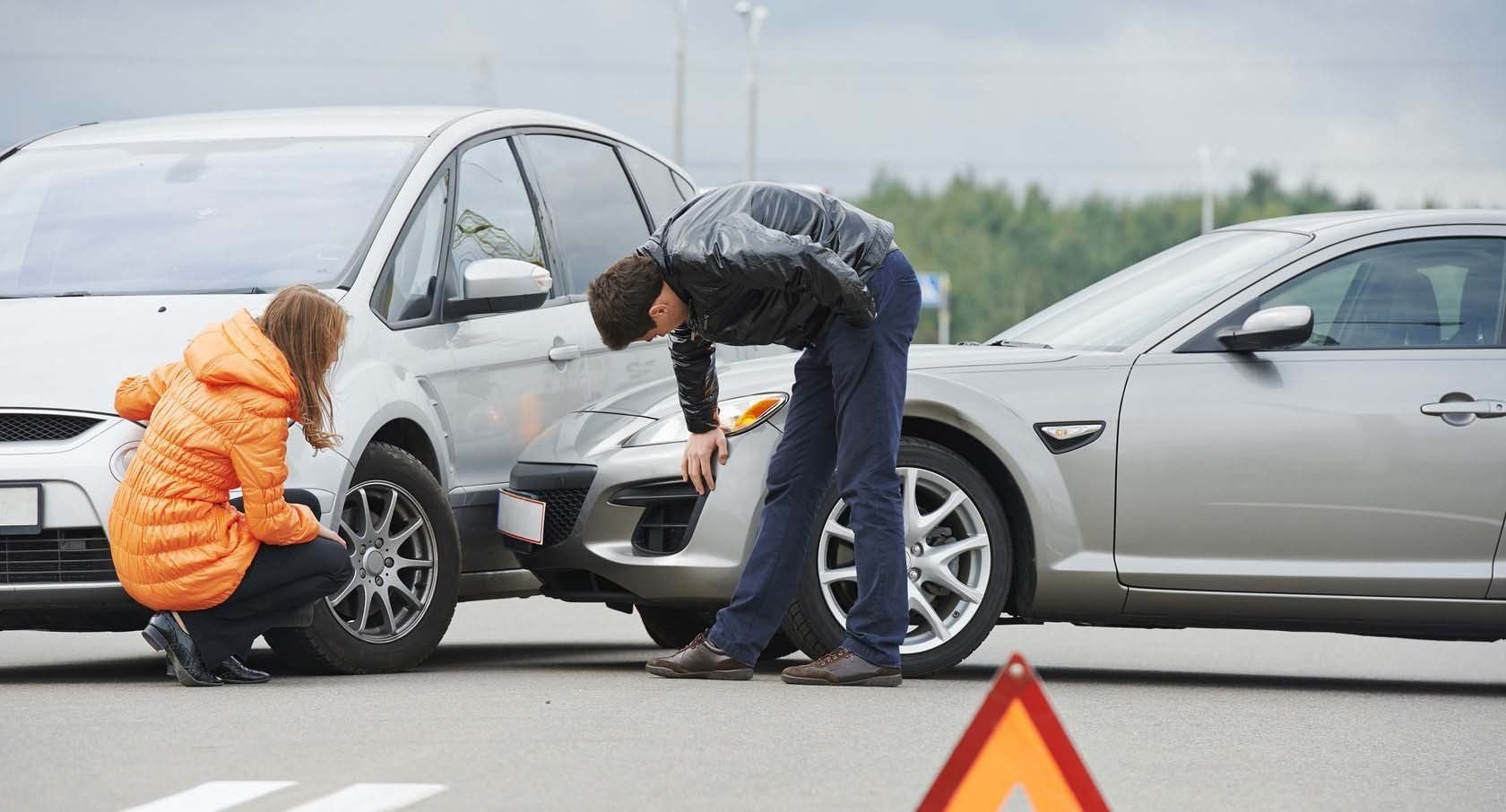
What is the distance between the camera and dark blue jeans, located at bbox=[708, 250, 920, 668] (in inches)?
250

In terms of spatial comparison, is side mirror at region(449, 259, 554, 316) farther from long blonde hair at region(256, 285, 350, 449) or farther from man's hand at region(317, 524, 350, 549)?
man's hand at region(317, 524, 350, 549)

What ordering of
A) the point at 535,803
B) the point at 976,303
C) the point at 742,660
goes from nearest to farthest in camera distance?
the point at 535,803, the point at 742,660, the point at 976,303

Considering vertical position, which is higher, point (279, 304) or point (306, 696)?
point (279, 304)

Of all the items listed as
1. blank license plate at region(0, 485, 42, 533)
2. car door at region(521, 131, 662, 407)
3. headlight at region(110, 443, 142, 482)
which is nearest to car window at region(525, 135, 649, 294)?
car door at region(521, 131, 662, 407)

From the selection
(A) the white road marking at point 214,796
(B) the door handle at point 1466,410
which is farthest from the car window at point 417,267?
(B) the door handle at point 1466,410

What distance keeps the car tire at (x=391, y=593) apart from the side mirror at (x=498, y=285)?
71 centimetres

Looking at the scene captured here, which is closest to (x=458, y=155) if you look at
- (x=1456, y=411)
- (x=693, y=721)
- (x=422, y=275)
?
Answer: (x=422, y=275)

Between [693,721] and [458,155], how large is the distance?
278 centimetres

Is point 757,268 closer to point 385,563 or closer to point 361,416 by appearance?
point 361,416

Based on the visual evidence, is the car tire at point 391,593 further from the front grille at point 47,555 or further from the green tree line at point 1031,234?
the green tree line at point 1031,234

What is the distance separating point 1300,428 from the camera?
6.79m

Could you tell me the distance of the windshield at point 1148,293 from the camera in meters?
7.10

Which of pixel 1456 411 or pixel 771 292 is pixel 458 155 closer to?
pixel 771 292

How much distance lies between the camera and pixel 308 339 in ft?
20.2
